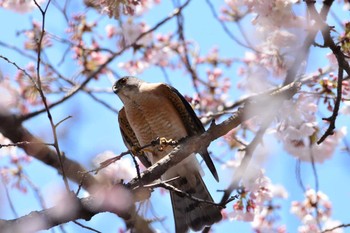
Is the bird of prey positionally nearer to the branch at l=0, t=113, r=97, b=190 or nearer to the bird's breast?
the bird's breast

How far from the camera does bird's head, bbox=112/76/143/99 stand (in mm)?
4895

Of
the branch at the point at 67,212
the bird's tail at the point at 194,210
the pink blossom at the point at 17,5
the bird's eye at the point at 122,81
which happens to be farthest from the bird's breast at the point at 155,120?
the branch at the point at 67,212

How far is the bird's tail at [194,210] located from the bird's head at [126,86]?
89 centimetres

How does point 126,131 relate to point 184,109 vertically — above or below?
above

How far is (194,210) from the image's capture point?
4625mm

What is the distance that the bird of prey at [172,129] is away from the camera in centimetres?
463

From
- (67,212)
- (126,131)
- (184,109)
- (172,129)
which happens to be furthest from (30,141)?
(67,212)

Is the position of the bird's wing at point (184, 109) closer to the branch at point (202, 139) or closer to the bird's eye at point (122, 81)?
the bird's eye at point (122, 81)

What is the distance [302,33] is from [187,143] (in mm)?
1707

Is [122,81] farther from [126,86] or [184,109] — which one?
[184,109]

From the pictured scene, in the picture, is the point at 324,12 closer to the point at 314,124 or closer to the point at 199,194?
the point at 314,124

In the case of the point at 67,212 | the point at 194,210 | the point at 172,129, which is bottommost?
the point at 67,212

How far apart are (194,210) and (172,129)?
0.70 m

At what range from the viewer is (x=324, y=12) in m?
3.74
